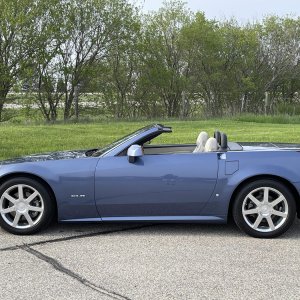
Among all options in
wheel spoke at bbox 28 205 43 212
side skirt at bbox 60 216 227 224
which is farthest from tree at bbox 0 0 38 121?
side skirt at bbox 60 216 227 224

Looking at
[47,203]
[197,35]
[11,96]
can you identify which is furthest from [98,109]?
[47,203]

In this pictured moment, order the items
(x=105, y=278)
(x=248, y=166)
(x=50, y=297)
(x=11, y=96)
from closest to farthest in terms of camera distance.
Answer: (x=50, y=297)
(x=105, y=278)
(x=248, y=166)
(x=11, y=96)

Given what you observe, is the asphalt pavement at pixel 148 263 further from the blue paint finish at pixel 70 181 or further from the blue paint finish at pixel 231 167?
the blue paint finish at pixel 231 167

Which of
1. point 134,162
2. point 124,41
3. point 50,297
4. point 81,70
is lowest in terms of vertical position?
point 50,297

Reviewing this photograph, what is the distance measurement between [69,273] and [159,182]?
137 cm

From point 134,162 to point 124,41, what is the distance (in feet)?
76.3

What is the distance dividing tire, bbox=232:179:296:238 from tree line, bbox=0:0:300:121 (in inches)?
809

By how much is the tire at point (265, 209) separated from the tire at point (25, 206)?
77.8 inches

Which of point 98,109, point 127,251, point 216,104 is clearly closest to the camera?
point 127,251

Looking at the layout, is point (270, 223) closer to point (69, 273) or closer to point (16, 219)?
point (69, 273)

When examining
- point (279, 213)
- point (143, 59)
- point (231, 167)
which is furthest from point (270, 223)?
point (143, 59)

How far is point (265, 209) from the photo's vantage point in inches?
187

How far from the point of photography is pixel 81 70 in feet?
86.9

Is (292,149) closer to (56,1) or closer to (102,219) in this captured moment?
(102,219)
